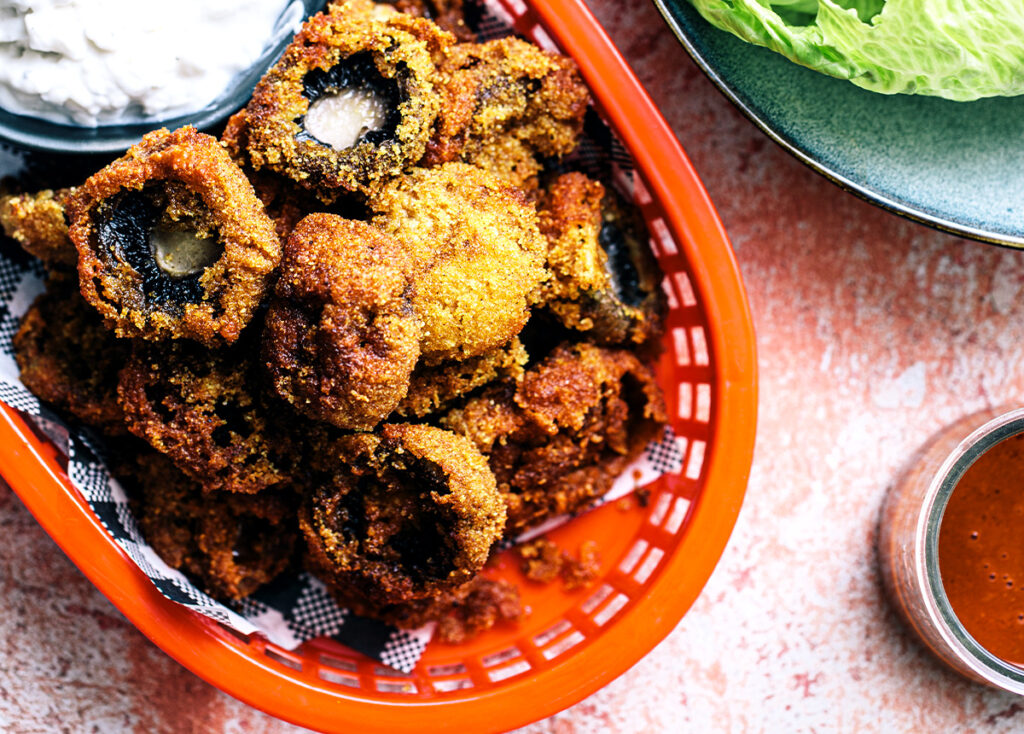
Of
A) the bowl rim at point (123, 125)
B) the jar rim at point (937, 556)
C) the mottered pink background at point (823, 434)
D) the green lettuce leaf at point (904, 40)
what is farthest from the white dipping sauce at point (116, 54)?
the jar rim at point (937, 556)

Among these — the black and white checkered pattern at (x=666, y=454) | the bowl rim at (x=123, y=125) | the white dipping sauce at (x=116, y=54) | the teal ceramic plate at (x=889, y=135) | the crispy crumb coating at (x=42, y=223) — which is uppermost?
the white dipping sauce at (x=116, y=54)

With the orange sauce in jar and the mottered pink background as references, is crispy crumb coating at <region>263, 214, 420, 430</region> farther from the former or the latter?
the orange sauce in jar

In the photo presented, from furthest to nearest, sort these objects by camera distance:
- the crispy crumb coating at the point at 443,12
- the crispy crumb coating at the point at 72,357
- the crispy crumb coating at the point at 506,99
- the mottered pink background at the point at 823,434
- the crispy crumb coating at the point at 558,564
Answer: the mottered pink background at the point at 823,434, the crispy crumb coating at the point at 558,564, the crispy crumb coating at the point at 443,12, the crispy crumb coating at the point at 72,357, the crispy crumb coating at the point at 506,99

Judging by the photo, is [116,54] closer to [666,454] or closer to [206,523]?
[206,523]

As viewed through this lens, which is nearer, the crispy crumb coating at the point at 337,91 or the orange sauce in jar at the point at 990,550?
the crispy crumb coating at the point at 337,91

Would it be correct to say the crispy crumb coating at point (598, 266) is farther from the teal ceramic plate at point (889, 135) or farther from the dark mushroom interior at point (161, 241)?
the dark mushroom interior at point (161, 241)

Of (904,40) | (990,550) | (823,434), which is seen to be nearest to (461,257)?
(904,40)

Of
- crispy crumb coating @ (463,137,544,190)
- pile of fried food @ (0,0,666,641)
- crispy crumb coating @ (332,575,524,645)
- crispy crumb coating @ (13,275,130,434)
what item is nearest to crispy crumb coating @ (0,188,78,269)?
Answer: pile of fried food @ (0,0,666,641)

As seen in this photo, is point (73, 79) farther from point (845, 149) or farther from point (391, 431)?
point (845, 149)
